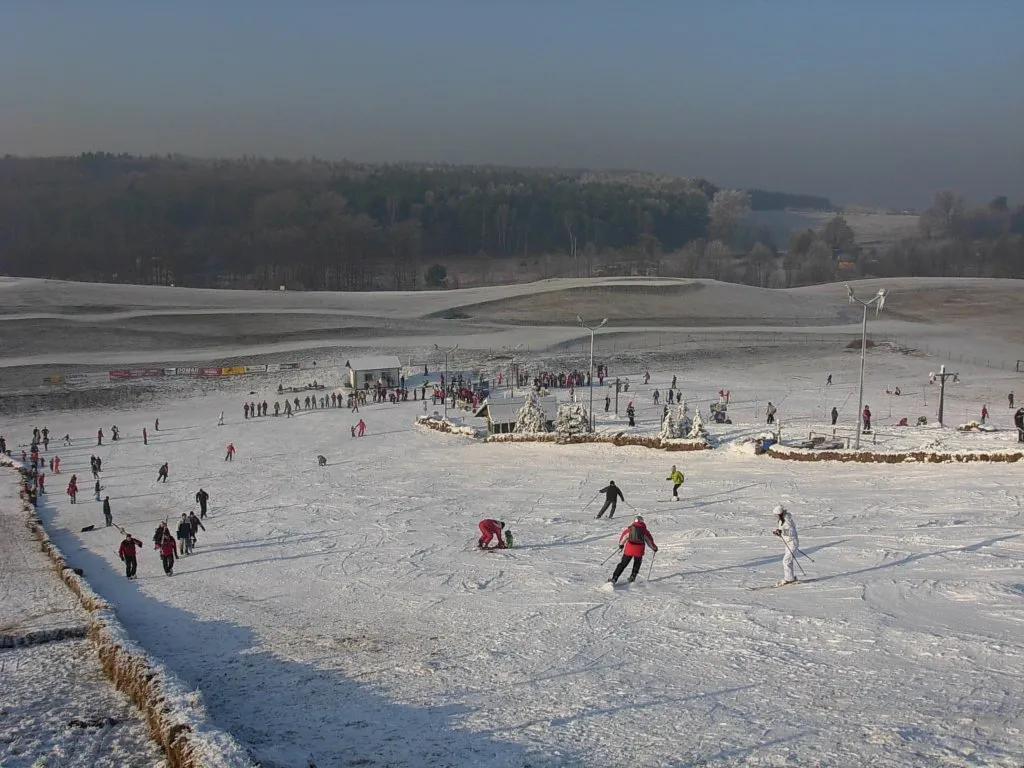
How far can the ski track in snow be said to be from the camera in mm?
6531

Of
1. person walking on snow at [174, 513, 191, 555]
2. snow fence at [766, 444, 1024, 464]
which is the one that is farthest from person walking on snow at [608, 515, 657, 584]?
snow fence at [766, 444, 1024, 464]

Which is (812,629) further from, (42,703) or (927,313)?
(927,313)

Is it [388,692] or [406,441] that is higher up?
[388,692]

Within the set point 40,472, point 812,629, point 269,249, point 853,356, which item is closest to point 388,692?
point 812,629

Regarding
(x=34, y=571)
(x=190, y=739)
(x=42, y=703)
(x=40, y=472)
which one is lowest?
(x=40, y=472)

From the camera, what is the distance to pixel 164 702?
22.7 feet

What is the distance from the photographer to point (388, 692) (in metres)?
7.60

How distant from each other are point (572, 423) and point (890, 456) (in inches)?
371

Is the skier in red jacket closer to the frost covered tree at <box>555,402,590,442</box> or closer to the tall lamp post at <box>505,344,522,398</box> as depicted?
the frost covered tree at <box>555,402,590,442</box>

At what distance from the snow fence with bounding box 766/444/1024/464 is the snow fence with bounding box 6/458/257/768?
16112mm

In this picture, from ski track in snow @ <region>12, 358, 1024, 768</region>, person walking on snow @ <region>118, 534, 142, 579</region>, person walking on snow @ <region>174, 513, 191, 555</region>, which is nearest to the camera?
ski track in snow @ <region>12, 358, 1024, 768</region>

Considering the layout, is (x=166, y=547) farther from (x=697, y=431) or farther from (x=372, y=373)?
(x=372, y=373)

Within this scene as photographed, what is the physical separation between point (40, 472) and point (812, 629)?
25893 millimetres

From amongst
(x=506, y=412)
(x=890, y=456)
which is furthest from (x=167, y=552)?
(x=506, y=412)
